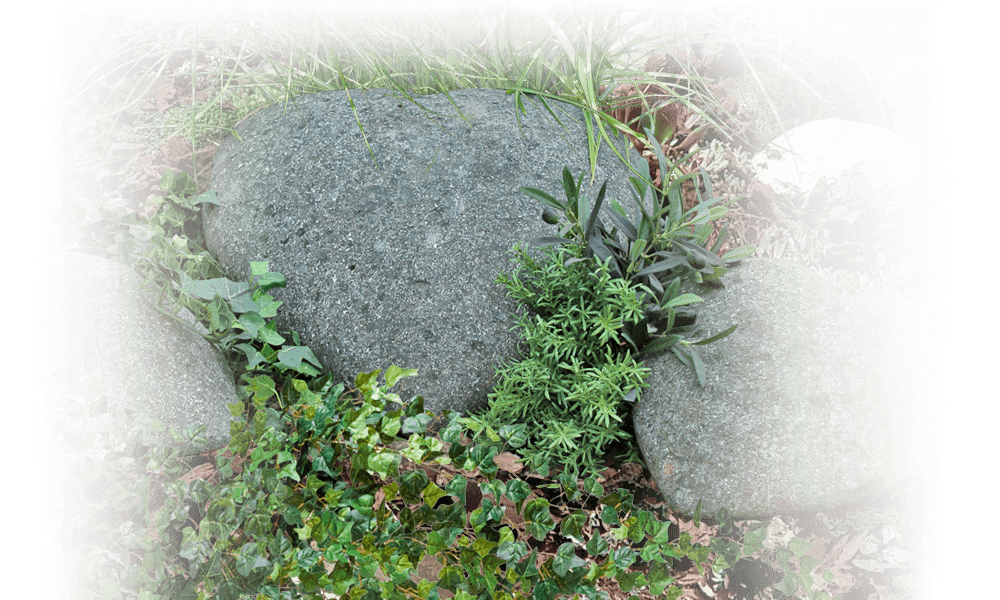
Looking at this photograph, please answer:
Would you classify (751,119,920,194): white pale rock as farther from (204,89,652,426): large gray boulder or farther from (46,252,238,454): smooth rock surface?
(46,252,238,454): smooth rock surface

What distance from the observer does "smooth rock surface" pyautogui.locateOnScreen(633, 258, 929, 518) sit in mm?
1948

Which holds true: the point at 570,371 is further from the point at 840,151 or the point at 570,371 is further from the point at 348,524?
the point at 840,151

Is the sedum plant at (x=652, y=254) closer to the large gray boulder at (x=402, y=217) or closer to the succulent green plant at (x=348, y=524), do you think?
Result: the large gray boulder at (x=402, y=217)

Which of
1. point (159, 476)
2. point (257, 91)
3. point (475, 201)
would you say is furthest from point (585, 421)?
point (257, 91)

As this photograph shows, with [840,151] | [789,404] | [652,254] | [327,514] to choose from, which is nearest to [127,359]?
[327,514]

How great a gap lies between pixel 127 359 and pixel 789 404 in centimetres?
215

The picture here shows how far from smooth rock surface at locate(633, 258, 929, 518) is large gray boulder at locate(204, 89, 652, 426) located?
2.17ft

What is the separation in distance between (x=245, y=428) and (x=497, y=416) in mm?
868

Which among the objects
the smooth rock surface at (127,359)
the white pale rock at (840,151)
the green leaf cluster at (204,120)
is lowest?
the smooth rock surface at (127,359)

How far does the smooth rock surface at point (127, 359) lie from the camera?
205cm

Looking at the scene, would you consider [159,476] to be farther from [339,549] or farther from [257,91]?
[257,91]

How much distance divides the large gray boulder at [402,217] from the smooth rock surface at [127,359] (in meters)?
0.43

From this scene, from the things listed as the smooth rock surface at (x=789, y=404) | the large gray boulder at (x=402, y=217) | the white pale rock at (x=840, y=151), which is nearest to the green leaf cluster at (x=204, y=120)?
the large gray boulder at (x=402, y=217)

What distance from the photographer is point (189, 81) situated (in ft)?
11.5
